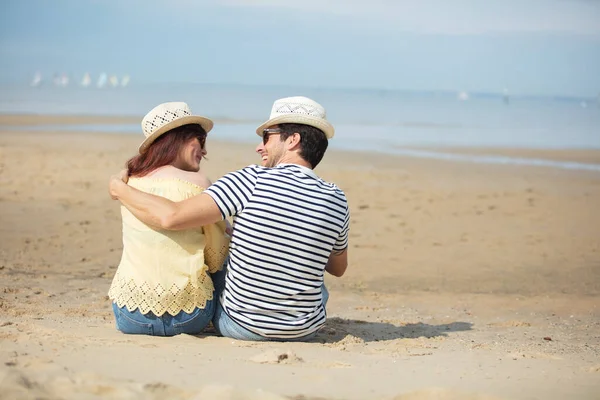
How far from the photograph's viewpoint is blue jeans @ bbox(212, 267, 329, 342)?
176 inches

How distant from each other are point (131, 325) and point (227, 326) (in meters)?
0.51

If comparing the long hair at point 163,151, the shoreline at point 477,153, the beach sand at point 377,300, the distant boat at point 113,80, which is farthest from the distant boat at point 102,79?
the long hair at point 163,151

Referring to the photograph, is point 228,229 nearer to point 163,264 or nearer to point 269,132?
point 163,264

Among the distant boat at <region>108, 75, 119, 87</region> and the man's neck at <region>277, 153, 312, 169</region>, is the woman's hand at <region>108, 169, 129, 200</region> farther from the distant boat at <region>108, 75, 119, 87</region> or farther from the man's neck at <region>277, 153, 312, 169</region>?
the distant boat at <region>108, 75, 119, 87</region>

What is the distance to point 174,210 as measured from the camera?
163 inches

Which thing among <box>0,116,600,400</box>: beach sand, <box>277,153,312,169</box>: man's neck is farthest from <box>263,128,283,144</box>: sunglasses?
<box>0,116,600,400</box>: beach sand

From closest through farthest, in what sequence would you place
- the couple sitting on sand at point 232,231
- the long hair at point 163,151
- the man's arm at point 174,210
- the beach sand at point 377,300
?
1. the beach sand at point 377,300
2. the man's arm at point 174,210
3. the couple sitting on sand at point 232,231
4. the long hair at point 163,151

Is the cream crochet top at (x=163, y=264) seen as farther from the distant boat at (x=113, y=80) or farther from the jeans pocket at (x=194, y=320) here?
the distant boat at (x=113, y=80)

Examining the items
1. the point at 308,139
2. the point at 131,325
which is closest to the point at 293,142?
the point at 308,139

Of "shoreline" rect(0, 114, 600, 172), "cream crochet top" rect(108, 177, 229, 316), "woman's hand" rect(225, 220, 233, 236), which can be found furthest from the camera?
"shoreline" rect(0, 114, 600, 172)

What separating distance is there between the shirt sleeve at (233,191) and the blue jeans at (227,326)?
1.67 feet

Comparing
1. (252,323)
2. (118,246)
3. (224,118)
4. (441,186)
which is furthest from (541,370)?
(224,118)

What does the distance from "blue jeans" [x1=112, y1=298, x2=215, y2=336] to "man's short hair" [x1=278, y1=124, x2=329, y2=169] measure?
0.93 metres

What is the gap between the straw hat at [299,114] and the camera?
4.30 meters
